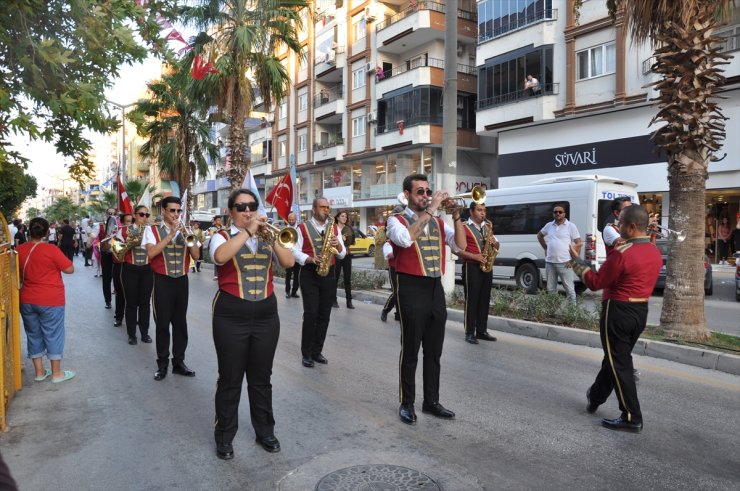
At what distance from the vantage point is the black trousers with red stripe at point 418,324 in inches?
190

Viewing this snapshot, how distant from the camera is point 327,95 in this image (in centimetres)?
4166

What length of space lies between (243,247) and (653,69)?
7034mm

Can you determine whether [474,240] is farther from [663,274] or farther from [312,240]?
[663,274]

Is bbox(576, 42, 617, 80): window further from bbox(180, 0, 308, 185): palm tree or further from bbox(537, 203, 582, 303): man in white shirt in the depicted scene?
bbox(537, 203, 582, 303): man in white shirt

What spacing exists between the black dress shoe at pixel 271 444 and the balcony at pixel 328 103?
35.8 meters

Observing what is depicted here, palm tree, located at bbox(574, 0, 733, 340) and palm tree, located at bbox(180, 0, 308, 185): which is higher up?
palm tree, located at bbox(180, 0, 308, 185)

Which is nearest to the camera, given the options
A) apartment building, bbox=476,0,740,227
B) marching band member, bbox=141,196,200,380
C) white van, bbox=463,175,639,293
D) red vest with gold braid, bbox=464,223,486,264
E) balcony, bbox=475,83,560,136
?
marching band member, bbox=141,196,200,380

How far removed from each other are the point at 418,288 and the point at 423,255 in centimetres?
28

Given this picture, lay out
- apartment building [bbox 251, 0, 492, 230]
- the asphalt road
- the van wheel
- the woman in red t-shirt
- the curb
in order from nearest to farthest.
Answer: the asphalt road < the woman in red t-shirt < the curb < the van wheel < apartment building [bbox 251, 0, 492, 230]

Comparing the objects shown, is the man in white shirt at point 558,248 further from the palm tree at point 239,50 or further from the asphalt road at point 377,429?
the palm tree at point 239,50

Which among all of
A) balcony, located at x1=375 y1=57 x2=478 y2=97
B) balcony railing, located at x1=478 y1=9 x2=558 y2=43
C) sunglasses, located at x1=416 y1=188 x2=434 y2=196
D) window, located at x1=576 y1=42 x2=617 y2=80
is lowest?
sunglasses, located at x1=416 y1=188 x2=434 y2=196

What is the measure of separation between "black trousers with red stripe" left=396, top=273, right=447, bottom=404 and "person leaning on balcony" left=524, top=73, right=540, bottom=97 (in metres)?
22.0

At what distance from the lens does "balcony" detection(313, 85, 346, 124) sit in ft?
128

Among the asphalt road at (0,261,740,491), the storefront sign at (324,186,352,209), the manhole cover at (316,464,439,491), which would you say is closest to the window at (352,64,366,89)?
the storefront sign at (324,186,352,209)
